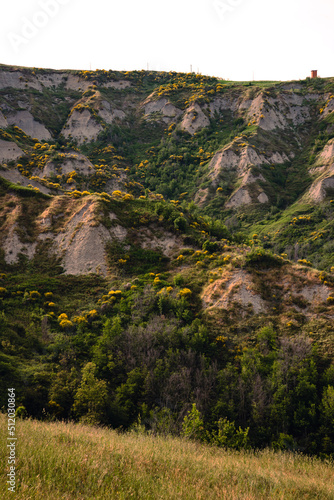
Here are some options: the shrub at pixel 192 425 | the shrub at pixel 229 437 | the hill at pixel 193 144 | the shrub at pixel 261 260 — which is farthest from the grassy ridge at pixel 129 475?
the hill at pixel 193 144

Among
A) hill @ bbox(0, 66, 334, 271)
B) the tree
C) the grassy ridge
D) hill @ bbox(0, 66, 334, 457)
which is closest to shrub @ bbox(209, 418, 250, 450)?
→ hill @ bbox(0, 66, 334, 457)

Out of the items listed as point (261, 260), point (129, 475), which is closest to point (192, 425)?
point (129, 475)

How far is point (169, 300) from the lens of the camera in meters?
33.6

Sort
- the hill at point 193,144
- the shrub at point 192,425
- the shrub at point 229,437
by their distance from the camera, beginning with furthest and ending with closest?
the hill at point 193,144 → the shrub at point 229,437 → the shrub at point 192,425

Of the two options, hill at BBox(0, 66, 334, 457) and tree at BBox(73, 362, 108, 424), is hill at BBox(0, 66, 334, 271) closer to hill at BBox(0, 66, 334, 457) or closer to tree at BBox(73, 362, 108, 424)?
hill at BBox(0, 66, 334, 457)

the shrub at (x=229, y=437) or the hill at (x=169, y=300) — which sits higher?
the hill at (x=169, y=300)

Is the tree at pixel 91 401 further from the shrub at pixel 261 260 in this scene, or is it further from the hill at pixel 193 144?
the hill at pixel 193 144

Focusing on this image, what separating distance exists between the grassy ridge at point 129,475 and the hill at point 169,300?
11365 mm

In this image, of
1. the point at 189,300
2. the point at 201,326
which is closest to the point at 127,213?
the point at 189,300

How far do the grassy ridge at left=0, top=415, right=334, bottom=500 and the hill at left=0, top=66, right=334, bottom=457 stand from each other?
11.4m

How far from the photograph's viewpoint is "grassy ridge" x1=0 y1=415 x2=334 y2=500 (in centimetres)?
665

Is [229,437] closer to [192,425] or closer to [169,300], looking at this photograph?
[192,425]

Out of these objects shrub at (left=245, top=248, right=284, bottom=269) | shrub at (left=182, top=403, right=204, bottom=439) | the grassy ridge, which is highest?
shrub at (left=245, top=248, right=284, bottom=269)

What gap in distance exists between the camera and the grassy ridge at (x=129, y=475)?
665cm
